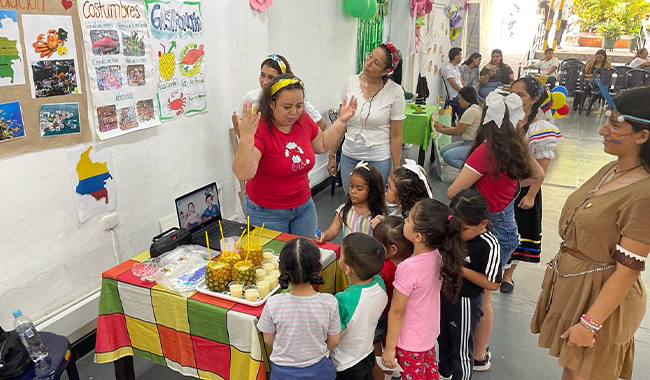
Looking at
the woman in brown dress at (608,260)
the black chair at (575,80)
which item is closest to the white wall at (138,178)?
the woman in brown dress at (608,260)

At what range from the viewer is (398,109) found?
116 inches

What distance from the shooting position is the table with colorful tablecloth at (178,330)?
1604 mm

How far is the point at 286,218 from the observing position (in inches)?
88.8

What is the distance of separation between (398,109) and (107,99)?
5.81 feet

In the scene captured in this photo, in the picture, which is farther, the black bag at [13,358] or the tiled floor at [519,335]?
the tiled floor at [519,335]

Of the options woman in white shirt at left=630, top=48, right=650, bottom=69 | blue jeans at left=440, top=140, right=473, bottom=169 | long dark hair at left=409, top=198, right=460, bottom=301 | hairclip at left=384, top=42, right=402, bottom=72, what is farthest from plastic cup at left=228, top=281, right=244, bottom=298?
woman in white shirt at left=630, top=48, right=650, bottom=69

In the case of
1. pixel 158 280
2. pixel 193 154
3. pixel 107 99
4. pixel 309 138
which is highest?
pixel 107 99

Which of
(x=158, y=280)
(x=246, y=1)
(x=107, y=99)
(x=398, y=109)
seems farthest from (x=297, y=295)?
(x=246, y=1)

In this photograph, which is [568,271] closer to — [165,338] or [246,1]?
[165,338]

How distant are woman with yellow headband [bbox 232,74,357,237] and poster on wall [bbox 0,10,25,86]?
96 centimetres

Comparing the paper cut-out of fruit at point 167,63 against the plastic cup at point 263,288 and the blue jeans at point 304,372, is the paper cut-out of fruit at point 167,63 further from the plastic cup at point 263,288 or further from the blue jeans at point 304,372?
the blue jeans at point 304,372

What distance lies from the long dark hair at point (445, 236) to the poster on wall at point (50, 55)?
177cm

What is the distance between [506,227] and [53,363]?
2.28 m

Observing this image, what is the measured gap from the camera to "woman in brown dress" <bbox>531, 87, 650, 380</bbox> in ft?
4.62
